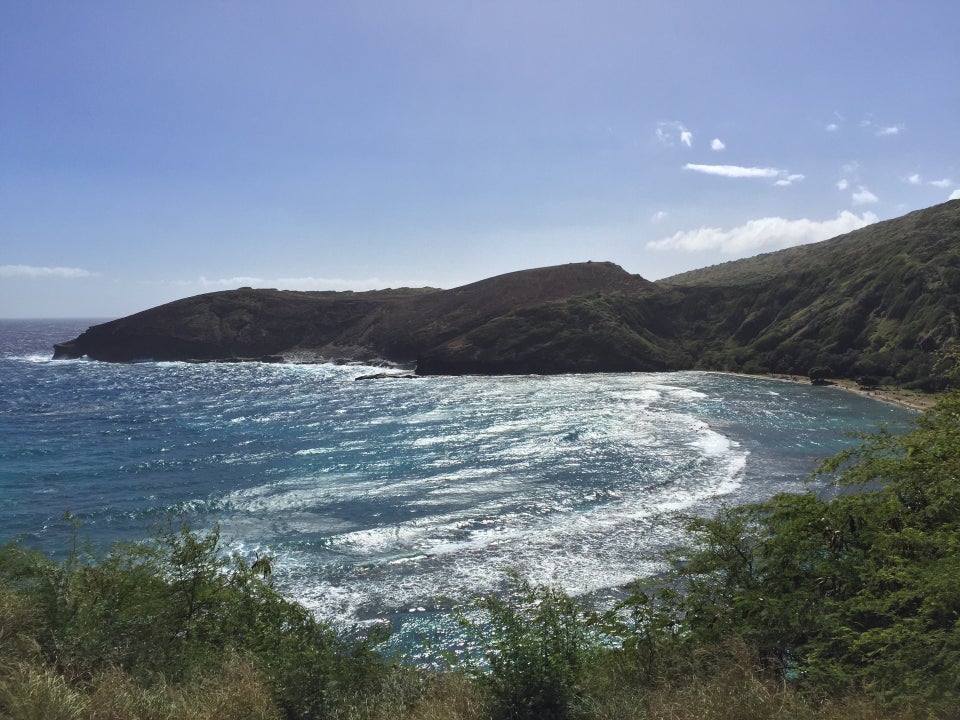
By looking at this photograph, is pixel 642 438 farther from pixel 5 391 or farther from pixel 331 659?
pixel 5 391

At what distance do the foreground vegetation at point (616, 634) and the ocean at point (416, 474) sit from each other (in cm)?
885

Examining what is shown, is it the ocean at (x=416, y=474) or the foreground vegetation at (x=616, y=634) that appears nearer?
the foreground vegetation at (x=616, y=634)

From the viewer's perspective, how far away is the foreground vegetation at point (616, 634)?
9594 millimetres

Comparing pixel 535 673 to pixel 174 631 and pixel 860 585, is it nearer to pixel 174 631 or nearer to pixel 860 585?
pixel 860 585

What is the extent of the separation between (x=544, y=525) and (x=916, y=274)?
10486 cm

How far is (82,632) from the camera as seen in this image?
12852 millimetres

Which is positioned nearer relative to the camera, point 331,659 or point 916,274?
point 331,659

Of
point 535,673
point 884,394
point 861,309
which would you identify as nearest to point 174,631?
point 535,673

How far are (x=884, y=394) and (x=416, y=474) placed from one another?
71.5 m

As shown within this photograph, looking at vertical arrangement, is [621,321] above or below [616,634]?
above

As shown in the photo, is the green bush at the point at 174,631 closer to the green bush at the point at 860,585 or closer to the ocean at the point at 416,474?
the ocean at the point at 416,474

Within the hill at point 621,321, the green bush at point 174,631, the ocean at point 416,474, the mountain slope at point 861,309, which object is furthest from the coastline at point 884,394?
the green bush at point 174,631

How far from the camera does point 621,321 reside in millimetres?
133250

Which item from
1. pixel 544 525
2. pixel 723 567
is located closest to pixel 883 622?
pixel 723 567
